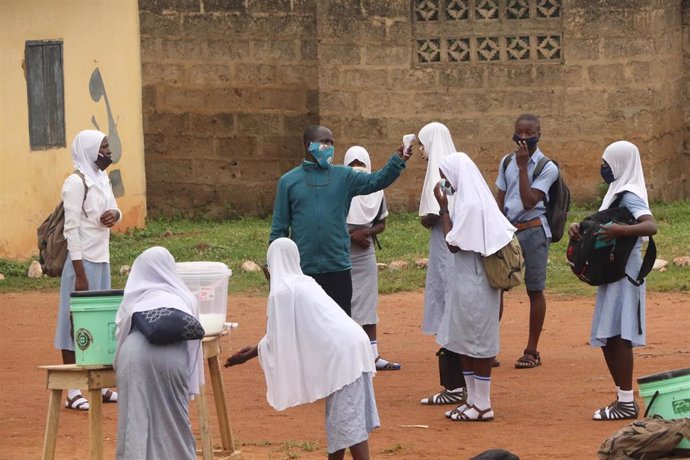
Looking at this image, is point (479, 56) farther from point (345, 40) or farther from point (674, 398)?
point (674, 398)

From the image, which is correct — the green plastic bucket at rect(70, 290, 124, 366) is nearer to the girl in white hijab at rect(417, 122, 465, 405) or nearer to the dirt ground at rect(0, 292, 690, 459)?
the dirt ground at rect(0, 292, 690, 459)

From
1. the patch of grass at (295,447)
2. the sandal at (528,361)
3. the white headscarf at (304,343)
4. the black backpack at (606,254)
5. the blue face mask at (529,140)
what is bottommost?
the patch of grass at (295,447)

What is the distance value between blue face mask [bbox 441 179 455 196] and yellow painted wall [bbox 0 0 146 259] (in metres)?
7.68

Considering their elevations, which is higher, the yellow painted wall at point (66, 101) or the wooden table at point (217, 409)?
the yellow painted wall at point (66, 101)

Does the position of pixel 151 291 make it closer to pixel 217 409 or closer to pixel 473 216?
pixel 217 409

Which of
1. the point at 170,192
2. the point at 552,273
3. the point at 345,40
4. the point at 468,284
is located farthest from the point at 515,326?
the point at 170,192

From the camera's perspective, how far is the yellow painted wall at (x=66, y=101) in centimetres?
1594

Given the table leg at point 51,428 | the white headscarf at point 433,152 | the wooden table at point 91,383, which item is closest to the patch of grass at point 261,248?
the white headscarf at point 433,152

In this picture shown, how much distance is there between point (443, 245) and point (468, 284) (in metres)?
1.29

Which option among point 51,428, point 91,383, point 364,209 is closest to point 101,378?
point 91,383

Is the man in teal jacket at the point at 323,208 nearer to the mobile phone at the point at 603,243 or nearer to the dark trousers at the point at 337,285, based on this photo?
the dark trousers at the point at 337,285

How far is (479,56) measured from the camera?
17.5m

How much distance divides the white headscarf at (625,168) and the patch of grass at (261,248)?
4.83 m

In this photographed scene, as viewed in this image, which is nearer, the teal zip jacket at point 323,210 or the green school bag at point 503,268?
the green school bag at point 503,268
